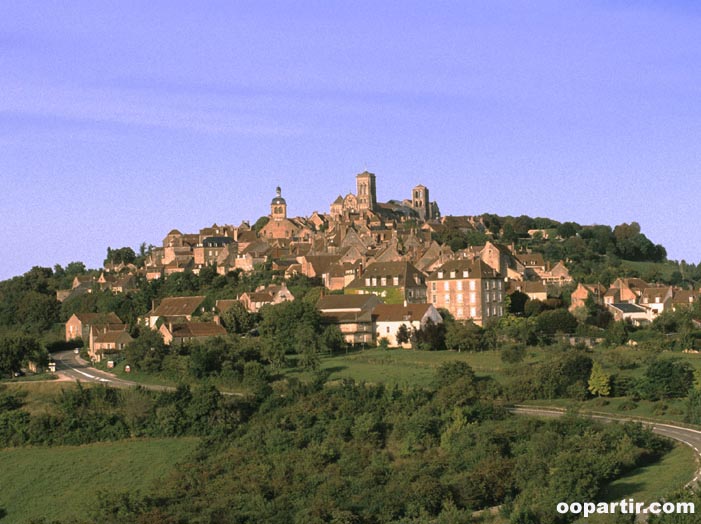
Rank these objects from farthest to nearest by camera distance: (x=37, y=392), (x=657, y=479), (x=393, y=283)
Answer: (x=393, y=283)
(x=37, y=392)
(x=657, y=479)

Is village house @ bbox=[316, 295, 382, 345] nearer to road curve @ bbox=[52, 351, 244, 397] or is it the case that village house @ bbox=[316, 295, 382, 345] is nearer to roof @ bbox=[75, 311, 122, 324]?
road curve @ bbox=[52, 351, 244, 397]

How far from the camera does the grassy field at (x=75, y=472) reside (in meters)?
39.3

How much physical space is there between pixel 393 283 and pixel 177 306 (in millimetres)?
13206

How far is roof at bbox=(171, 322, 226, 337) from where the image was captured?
5788 centimetres

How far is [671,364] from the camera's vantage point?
45531 millimetres

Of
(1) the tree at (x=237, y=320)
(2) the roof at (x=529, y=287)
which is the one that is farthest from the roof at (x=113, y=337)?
(2) the roof at (x=529, y=287)

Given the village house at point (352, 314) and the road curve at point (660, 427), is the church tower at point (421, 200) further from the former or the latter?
the road curve at point (660, 427)

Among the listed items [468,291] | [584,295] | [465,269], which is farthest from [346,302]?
[584,295]

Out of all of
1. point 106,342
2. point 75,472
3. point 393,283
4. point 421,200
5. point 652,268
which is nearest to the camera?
point 75,472

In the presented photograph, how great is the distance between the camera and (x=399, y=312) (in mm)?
58812

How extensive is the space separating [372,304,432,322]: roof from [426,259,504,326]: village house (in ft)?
9.98

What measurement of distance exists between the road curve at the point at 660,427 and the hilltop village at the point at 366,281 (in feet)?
45.1

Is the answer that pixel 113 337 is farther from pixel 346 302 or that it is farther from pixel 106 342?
pixel 346 302

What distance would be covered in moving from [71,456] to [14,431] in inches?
→ 144
